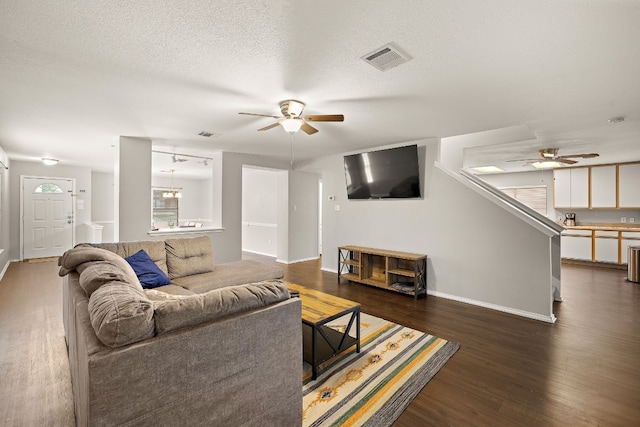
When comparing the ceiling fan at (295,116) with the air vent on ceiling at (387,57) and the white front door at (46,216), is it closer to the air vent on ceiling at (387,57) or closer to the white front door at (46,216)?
the air vent on ceiling at (387,57)

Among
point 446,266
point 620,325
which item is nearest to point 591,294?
point 620,325

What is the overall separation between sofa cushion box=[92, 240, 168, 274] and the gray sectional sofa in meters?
1.31

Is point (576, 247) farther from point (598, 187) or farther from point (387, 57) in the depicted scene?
point (387, 57)

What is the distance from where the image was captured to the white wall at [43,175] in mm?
6734

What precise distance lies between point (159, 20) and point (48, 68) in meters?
1.28

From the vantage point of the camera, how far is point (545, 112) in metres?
3.21

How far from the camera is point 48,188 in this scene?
7266 millimetres

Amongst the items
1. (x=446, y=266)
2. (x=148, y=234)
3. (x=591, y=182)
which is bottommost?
(x=446, y=266)

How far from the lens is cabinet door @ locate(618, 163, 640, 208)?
20.5 ft

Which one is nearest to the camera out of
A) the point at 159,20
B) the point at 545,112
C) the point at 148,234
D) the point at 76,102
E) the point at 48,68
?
the point at 159,20

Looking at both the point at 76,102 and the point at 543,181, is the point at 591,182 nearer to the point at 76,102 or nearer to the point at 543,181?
the point at 543,181

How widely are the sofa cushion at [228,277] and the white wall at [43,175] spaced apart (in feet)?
20.9

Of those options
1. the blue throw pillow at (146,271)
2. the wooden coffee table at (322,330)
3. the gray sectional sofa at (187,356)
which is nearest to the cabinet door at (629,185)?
the wooden coffee table at (322,330)

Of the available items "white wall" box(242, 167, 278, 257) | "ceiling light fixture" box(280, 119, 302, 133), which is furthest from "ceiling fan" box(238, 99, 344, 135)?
"white wall" box(242, 167, 278, 257)
